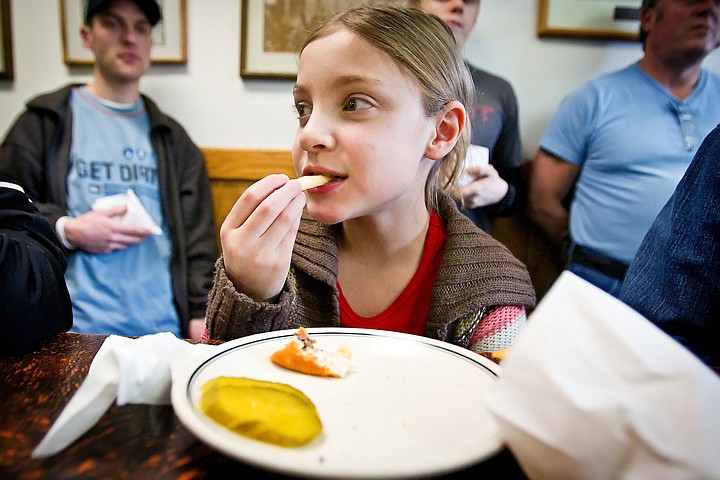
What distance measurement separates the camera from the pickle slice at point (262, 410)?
37 cm

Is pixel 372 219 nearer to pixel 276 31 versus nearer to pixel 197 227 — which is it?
pixel 197 227

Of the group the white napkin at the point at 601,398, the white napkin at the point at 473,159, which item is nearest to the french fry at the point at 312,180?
the white napkin at the point at 601,398

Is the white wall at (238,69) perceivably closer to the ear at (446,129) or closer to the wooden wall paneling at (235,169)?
the wooden wall paneling at (235,169)

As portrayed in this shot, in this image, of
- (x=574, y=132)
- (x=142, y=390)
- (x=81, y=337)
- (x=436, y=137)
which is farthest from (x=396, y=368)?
(x=574, y=132)

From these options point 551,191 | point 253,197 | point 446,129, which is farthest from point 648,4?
point 253,197

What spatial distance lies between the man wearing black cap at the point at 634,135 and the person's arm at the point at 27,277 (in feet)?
5.29

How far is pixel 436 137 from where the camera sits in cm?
104

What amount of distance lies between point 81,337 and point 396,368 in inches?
17.7

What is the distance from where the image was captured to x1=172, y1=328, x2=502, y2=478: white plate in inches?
13.3

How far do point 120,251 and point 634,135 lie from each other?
6.32ft

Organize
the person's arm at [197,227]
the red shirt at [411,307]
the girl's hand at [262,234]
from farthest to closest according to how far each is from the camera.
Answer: the person's arm at [197,227]
the red shirt at [411,307]
the girl's hand at [262,234]

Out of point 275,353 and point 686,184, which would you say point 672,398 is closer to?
point 275,353

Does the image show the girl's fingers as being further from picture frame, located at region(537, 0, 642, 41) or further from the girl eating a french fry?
picture frame, located at region(537, 0, 642, 41)

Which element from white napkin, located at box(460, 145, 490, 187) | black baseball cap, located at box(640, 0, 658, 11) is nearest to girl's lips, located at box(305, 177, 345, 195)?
white napkin, located at box(460, 145, 490, 187)
